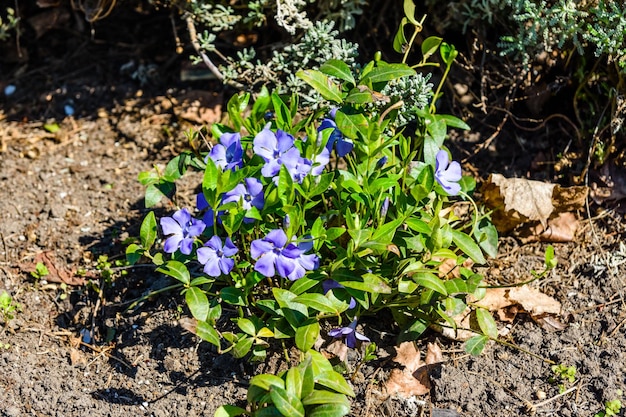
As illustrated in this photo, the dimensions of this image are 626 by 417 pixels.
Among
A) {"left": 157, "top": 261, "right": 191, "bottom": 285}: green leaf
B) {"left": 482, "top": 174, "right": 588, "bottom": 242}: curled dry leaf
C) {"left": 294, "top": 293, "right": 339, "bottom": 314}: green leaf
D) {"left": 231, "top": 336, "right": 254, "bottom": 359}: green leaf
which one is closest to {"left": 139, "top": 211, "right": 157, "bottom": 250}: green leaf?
{"left": 157, "top": 261, "right": 191, "bottom": 285}: green leaf

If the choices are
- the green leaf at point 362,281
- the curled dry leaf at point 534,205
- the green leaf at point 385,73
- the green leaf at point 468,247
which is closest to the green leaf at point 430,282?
the green leaf at point 362,281

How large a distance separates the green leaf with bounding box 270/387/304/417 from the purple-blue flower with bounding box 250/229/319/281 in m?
0.37

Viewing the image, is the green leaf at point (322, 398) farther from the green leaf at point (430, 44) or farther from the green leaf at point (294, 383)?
the green leaf at point (430, 44)

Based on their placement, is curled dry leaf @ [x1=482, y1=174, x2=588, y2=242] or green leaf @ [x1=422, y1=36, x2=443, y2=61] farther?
curled dry leaf @ [x1=482, y1=174, x2=588, y2=242]

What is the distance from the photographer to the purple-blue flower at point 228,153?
2.61 meters

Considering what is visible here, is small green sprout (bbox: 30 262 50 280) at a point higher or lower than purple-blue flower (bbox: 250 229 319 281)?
lower

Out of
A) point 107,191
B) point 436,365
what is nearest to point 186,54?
point 107,191

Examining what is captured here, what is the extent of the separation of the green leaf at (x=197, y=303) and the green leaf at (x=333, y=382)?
41 centimetres

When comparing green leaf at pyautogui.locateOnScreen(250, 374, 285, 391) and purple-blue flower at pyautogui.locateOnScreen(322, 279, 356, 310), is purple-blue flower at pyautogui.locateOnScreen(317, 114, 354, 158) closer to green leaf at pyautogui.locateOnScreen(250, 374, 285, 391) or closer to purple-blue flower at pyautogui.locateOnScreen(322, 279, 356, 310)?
purple-blue flower at pyautogui.locateOnScreen(322, 279, 356, 310)

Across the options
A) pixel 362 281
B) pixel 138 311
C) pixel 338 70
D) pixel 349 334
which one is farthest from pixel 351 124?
pixel 138 311

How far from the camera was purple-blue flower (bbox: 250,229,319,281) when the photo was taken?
2402 mm

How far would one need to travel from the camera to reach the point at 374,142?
102 inches

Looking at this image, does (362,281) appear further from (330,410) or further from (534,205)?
(534,205)

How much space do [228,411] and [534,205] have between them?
4.86 feet
